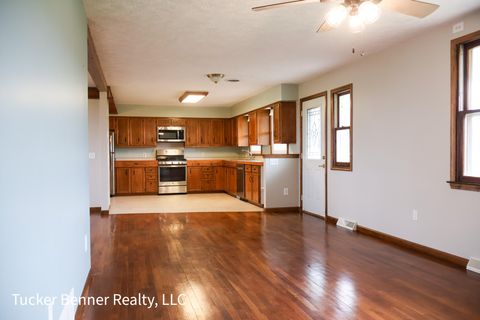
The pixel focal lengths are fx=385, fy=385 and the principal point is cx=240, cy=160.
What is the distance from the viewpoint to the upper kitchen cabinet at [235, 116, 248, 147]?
959 cm

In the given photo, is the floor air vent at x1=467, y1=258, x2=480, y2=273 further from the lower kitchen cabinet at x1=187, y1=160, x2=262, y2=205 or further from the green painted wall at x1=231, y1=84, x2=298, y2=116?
the lower kitchen cabinet at x1=187, y1=160, x2=262, y2=205

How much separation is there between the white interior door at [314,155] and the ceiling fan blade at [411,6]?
3580 millimetres

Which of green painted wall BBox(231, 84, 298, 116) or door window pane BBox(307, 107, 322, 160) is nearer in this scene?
door window pane BBox(307, 107, 322, 160)

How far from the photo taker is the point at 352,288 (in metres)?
3.08

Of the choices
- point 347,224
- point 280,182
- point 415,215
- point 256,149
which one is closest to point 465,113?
point 415,215

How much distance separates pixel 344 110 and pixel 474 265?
9.81ft

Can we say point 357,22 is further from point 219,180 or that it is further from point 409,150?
point 219,180

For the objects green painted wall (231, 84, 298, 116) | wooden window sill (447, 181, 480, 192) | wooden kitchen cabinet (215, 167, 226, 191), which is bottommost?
wooden kitchen cabinet (215, 167, 226, 191)

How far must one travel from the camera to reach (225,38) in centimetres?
427

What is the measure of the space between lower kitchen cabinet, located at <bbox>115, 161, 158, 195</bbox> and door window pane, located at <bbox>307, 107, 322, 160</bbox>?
4.76 metres

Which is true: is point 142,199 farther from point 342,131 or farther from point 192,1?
point 192,1

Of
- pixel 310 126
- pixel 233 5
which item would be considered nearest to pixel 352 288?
pixel 233 5

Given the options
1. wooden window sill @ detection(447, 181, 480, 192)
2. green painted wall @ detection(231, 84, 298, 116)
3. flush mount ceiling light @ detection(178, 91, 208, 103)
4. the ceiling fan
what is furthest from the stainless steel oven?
the ceiling fan

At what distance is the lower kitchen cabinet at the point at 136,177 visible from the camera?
9883 mm
